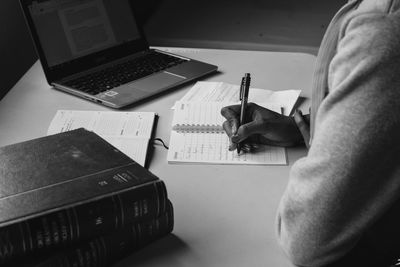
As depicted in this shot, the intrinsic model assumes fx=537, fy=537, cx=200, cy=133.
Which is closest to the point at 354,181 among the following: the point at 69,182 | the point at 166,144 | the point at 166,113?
the point at 69,182

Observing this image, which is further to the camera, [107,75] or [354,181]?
[107,75]

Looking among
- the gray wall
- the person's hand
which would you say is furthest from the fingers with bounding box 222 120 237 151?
the gray wall

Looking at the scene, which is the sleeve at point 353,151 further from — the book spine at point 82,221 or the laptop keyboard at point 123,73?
the laptop keyboard at point 123,73

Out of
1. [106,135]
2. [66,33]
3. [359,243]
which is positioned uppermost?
[66,33]

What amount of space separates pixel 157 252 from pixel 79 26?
0.83 meters

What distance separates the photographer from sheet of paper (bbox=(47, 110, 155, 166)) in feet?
3.74

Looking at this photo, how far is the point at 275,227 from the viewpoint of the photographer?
2.92 feet

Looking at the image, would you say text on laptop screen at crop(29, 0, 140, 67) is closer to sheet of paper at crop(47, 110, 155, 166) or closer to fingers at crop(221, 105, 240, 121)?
sheet of paper at crop(47, 110, 155, 166)

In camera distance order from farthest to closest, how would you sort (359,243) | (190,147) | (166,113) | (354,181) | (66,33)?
(66,33) → (166,113) → (190,147) → (359,243) → (354,181)

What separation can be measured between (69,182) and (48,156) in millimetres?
105

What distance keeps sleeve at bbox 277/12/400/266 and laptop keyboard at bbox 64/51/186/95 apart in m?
0.76

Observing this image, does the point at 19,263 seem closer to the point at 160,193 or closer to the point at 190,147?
the point at 160,193

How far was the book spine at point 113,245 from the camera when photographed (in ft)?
2.49

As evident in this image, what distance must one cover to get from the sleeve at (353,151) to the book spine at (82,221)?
22 centimetres
